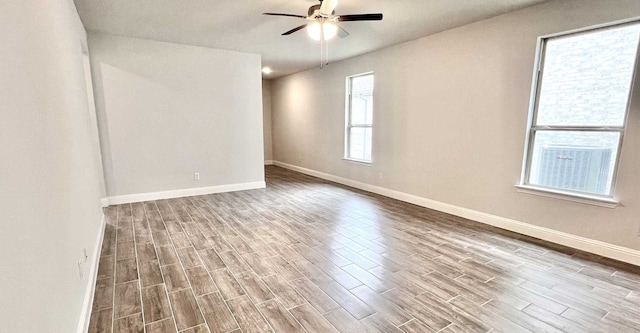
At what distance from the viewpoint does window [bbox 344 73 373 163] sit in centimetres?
558

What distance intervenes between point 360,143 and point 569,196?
11.2ft

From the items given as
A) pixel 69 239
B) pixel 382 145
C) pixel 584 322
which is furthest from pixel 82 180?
pixel 382 145

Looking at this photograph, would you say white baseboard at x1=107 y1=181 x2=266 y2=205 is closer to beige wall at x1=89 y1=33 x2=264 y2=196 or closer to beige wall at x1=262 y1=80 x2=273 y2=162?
beige wall at x1=89 y1=33 x2=264 y2=196

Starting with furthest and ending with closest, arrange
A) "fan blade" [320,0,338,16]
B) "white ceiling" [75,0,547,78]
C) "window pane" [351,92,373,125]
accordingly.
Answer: "window pane" [351,92,373,125]
"white ceiling" [75,0,547,78]
"fan blade" [320,0,338,16]

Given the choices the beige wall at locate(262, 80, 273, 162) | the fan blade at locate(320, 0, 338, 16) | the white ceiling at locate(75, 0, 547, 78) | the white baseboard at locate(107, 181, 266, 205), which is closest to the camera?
the fan blade at locate(320, 0, 338, 16)

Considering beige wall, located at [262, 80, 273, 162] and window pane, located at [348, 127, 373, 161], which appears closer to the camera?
window pane, located at [348, 127, 373, 161]

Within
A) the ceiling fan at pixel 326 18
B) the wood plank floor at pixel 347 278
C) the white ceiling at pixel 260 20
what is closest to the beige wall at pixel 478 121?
the white ceiling at pixel 260 20

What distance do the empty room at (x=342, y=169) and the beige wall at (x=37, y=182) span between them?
1 cm

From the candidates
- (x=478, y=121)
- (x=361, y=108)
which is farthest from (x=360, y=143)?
(x=478, y=121)

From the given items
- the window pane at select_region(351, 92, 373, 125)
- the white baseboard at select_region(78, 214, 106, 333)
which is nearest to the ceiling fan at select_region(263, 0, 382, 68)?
the window pane at select_region(351, 92, 373, 125)

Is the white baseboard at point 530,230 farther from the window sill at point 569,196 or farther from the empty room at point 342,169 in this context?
the window sill at point 569,196

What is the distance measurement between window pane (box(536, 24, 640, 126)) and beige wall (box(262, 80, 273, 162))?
698cm

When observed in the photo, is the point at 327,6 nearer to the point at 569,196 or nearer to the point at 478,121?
the point at 478,121

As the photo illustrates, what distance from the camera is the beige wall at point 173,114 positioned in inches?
172
